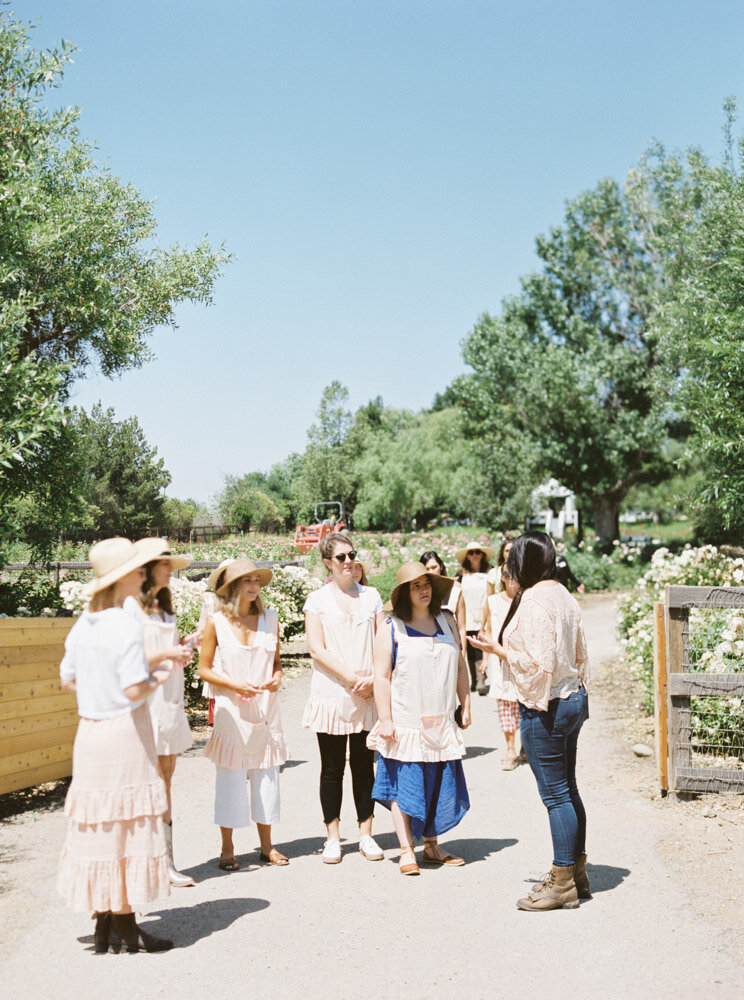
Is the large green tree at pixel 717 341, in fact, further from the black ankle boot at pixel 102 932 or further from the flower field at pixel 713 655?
the black ankle boot at pixel 102 932

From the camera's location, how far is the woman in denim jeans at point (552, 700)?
5078 mm

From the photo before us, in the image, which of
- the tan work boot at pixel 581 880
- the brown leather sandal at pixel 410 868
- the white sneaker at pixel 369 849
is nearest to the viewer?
the tan work boot at pixel 581 880

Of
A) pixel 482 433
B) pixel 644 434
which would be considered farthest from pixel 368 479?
pixel 644 434

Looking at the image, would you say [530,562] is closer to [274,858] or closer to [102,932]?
[274,858]

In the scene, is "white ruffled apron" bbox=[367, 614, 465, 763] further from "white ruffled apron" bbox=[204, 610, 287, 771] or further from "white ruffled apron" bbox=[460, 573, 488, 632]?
"white ruffled apron" bbox=[460, 573, 488, 632]

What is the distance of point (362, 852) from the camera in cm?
617

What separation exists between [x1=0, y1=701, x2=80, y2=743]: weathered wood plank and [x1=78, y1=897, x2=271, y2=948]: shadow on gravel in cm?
273

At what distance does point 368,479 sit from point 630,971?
65.8 m

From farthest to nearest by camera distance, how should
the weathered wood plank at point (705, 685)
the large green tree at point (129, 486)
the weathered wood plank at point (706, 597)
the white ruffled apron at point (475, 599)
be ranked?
the large green tree at point (129, 486)
the white ruffled apron at point (475, 599)
the weathered wood plank at point (706, 597)
the weathered wood plank at point (705, 685)

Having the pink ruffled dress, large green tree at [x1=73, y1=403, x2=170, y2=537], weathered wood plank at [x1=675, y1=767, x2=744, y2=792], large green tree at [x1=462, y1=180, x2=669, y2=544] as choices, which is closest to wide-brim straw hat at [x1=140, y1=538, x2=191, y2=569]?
the pink ruffled dress

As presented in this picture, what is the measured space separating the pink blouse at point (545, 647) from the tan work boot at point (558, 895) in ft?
2.81

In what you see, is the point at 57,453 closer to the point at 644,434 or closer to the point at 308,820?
the point at 308,820

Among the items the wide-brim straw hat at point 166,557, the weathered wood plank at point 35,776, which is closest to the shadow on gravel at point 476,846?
the wide-brim straw hat at point 166,557

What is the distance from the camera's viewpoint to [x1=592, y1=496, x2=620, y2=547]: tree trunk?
36.9 meters
